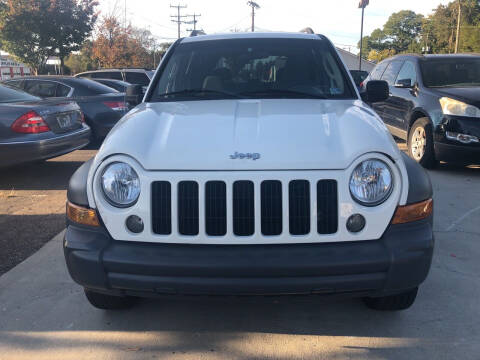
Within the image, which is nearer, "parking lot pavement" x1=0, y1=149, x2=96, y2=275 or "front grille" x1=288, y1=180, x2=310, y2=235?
"front grille" x1=288, y1=180, x2=310, y2=235

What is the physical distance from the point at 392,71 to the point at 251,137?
268 inches

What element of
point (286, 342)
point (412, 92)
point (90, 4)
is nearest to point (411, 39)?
point (90, 4)

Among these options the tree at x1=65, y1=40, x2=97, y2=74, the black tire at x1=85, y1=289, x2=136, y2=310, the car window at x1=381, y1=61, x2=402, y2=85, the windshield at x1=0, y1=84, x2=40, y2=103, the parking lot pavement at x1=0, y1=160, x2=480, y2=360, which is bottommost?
the parking lot pavement at x1=0, y1=160, x2=480, y2=360

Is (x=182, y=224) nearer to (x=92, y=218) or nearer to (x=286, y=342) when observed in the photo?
(x=92, y=218)

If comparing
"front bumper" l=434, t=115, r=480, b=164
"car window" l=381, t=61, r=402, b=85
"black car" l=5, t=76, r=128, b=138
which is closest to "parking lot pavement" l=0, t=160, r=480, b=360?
"front bumper" l=434, t=115, r=480, b=164

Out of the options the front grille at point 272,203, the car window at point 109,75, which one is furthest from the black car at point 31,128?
the car window at point 109,75

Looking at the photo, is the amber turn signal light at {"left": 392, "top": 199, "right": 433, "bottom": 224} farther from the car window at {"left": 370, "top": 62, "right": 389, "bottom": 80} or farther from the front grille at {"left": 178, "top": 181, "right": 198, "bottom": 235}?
the car window at {"left": 370, "top": 62, "right": 389, "bottom": 80}

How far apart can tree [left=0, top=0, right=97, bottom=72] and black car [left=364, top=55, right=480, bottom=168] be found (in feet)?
66.9

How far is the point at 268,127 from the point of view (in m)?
2.78

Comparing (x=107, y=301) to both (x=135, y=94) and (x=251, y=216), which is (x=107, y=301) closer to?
(x=251, y=216)

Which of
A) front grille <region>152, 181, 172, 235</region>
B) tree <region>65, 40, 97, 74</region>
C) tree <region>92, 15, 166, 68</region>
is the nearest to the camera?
front grille <region>152, 181, 172, 235</region>

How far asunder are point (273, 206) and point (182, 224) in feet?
1.57

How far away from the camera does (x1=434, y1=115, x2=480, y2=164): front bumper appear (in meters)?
6.46

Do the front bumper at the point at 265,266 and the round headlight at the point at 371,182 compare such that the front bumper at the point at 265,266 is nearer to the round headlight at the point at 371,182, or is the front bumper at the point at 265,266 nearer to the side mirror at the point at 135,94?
the round headlight at the point at 371,182
